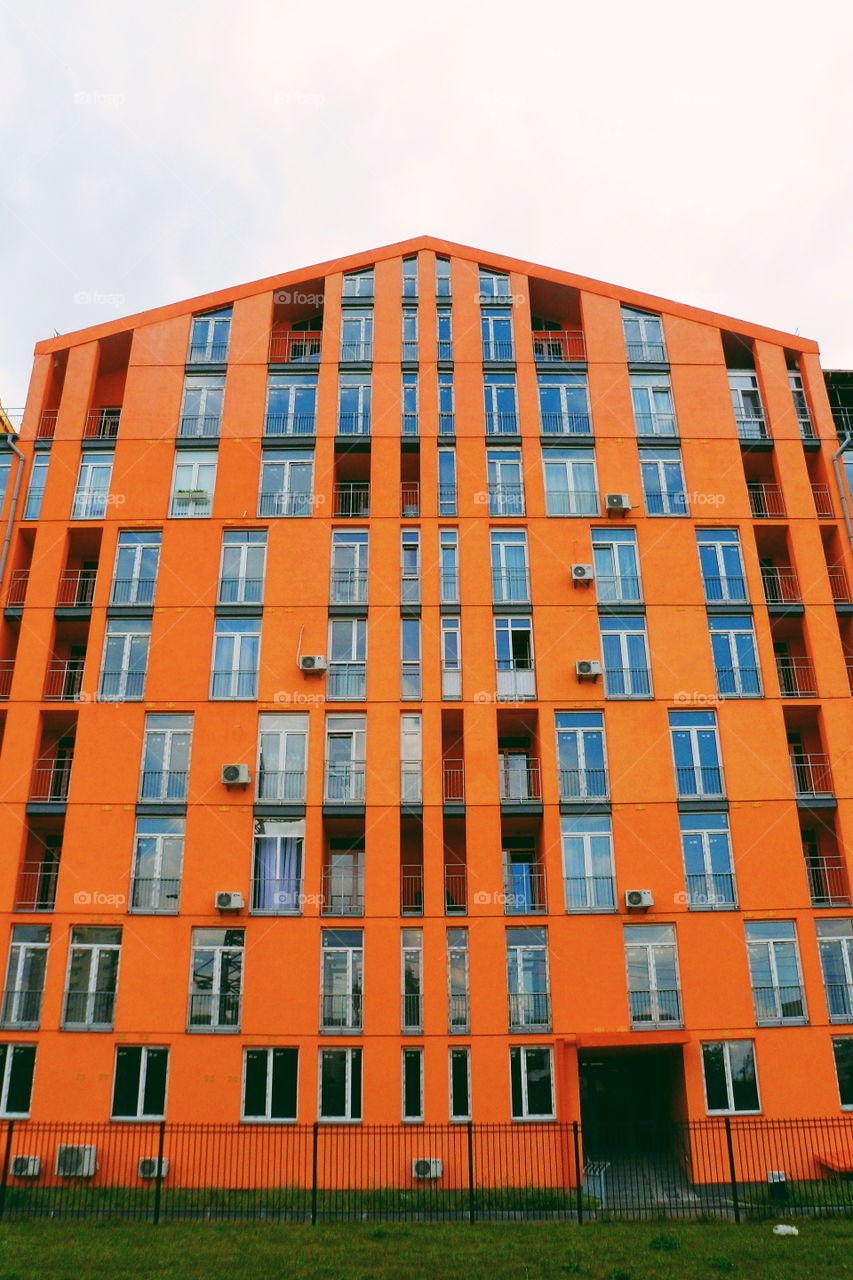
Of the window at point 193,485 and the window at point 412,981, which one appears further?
the window at point 193,485

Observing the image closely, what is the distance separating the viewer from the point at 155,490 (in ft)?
92.8

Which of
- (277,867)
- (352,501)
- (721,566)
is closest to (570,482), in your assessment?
(721,566)

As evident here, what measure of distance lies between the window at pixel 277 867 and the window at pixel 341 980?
129 cm

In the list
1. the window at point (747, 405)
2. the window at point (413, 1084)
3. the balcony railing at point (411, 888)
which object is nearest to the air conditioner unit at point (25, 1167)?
the window at point (413, 1084)

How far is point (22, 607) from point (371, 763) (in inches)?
455

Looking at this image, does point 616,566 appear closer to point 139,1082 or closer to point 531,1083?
point 531,1083

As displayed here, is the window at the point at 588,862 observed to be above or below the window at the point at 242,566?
below

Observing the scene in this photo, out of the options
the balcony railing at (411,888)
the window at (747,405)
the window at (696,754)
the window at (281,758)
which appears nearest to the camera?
the balcony railing at (411,888)

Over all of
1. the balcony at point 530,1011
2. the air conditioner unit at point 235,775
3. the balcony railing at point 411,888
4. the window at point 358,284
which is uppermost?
the window at point 358,284

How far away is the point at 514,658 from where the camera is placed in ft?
86.7

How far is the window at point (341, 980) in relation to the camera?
22.7 meters

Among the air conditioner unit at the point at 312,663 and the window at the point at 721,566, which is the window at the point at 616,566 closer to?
the window at the point at 721,566

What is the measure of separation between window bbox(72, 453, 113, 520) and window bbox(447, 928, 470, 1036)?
16.3m

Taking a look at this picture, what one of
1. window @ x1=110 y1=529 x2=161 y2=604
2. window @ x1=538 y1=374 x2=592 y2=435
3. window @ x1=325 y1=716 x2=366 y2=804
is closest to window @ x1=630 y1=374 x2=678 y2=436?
window @ x1=538 y1=374 x2=592 y2=435
